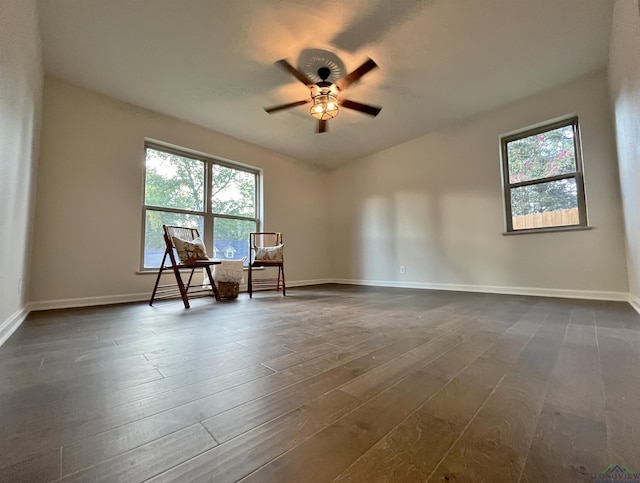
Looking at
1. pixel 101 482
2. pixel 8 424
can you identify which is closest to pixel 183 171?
pixel 8 424

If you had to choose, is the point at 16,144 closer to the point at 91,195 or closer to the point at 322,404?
the point at 91,195

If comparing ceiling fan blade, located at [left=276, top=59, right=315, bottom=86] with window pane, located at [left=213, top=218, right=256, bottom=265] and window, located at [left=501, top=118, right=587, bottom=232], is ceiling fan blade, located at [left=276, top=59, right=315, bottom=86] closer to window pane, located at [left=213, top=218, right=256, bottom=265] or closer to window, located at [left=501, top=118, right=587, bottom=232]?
window pane, located at [left=213, top=218, right=256, bottom=265]

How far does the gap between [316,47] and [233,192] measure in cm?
229

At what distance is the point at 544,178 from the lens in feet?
9.61

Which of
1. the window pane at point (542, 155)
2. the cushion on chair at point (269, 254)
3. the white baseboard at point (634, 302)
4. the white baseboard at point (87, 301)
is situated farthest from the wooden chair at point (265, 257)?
the white baseboard at point (634, 302)

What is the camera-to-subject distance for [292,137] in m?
3.92

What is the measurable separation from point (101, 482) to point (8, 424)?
0.43 metres

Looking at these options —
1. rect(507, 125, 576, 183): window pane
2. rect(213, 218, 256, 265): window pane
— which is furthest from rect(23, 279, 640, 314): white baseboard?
rect(507, 125, 576, 183): window pane

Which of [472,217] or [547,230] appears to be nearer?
[547,230]

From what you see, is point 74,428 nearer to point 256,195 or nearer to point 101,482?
point 101,482

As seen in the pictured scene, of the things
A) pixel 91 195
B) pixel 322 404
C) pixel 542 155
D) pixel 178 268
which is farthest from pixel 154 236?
pixel 542 155

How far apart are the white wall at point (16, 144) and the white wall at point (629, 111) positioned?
11.2 feet

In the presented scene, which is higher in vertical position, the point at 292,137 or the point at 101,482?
the point at 292,137

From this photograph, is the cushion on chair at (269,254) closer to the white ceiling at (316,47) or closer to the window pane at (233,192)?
the window pane at (233,192)
